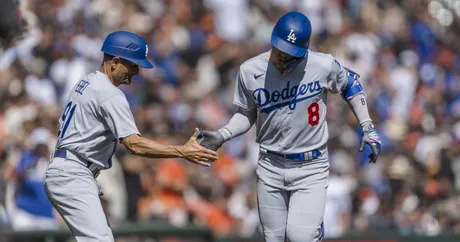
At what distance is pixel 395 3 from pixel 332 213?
6950 millimetres

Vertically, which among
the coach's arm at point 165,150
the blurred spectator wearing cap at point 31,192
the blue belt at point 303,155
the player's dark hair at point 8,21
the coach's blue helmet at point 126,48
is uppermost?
the player's dark hair at point 8,21

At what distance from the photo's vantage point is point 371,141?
8.64 m

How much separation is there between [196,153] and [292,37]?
125 cm

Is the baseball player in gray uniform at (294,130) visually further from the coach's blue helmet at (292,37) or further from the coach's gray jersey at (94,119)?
the coach's gray jersey at (94,119)

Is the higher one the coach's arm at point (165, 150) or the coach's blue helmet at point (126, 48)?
the coach's blue helmet at point (126, 48)

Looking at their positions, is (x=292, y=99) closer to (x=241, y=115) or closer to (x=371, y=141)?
(x=241, y=115)

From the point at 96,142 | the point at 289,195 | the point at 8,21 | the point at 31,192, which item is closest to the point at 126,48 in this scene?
the point at 96,142

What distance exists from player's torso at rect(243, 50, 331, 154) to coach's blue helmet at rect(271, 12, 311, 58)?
27 cm

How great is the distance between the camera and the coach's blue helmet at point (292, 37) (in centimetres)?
838

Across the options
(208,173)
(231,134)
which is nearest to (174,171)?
(208,173)

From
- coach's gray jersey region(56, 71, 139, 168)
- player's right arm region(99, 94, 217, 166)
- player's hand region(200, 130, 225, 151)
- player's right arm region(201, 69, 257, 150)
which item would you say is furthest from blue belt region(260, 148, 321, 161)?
coach's gray jersey region(56, 71, 139, 168)

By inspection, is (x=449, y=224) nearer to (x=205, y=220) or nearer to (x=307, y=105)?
(x=205, y=220)

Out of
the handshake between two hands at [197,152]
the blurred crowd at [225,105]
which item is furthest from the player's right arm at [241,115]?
the blurred crowd at [225,105]

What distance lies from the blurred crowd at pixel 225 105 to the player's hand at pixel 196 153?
478 centimetres
